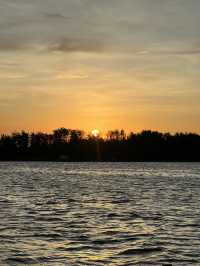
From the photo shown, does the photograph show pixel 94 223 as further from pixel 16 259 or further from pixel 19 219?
pixel 16 259

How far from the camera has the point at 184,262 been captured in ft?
78.6

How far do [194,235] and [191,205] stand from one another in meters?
21.5

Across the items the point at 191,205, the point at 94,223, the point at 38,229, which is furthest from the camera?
the point at 191,205

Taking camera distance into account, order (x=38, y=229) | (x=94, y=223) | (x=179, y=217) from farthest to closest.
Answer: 1. (x=179, y=217)
2. (x=94, y=223)
3. (x=38, y=229)

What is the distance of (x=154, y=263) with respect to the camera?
2380 centimetres

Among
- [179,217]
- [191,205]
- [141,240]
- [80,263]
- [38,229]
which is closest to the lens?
[80,263]

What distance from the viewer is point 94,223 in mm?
36406

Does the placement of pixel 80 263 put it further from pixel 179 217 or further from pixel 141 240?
pixel 179 217

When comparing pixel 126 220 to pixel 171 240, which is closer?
pixel 171 240

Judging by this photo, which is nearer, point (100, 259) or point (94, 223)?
point (100, 259)

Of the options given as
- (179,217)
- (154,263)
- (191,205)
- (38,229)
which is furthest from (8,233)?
(191,205)

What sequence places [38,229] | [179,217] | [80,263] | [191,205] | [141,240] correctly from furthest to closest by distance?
1. [191,205]
2. [179,217]
3. [38,229]
4. [141,240]
5. [80,263]

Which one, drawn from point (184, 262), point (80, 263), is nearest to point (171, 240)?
point (184, 262)

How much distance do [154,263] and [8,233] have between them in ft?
32.9
